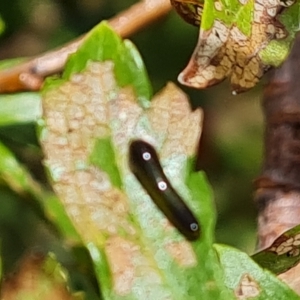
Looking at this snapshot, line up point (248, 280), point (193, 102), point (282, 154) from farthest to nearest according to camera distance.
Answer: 1. point (193, 102)
2. point (282, 154)
3. point (248, 280)

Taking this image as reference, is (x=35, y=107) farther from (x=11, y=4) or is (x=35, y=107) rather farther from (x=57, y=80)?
(x=11, y=4)

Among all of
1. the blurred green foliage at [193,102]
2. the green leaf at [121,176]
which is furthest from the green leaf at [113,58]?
the blurred green foliage at [193,102]

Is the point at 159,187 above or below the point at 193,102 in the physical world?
above

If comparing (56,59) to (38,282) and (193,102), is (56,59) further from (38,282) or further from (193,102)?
(193,102)

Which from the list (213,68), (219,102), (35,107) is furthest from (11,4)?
(213,68)

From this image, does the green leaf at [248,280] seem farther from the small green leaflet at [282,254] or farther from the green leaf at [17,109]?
the green leaf at [17,109]

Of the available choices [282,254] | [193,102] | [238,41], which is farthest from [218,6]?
[193,102]
